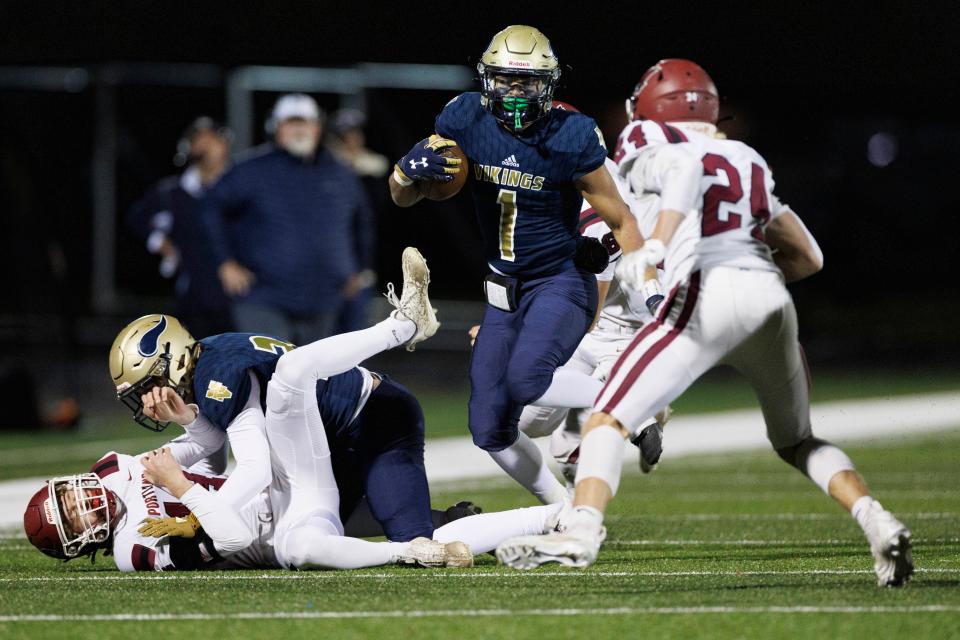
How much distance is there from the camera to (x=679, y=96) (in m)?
5.23

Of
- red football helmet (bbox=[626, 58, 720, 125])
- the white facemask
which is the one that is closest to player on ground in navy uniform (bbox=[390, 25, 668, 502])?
red football helmet (bbox=[626, 58, 720, 125])

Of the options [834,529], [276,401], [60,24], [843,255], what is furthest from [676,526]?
[843,255]

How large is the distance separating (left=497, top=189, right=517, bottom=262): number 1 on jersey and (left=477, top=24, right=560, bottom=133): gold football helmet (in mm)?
250

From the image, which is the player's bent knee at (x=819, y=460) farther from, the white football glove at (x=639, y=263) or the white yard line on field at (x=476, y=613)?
the white football glove at (x=639, y=263)

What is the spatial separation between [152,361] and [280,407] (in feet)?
1.42

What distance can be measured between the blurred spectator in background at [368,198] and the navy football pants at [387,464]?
4.22 m

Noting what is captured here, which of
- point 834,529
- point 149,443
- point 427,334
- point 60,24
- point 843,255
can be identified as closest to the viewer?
point 427,334

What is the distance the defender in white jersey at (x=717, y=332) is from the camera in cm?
417

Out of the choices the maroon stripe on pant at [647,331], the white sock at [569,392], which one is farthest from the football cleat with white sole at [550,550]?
the white sock at [569,392]

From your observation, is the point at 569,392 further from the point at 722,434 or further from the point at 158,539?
the point at 722,434

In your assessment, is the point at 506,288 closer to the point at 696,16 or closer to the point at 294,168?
the point at 294,168

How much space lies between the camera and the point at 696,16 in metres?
10.8

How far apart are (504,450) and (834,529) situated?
64.4 inches

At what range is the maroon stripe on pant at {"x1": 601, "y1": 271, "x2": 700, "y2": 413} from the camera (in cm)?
425
